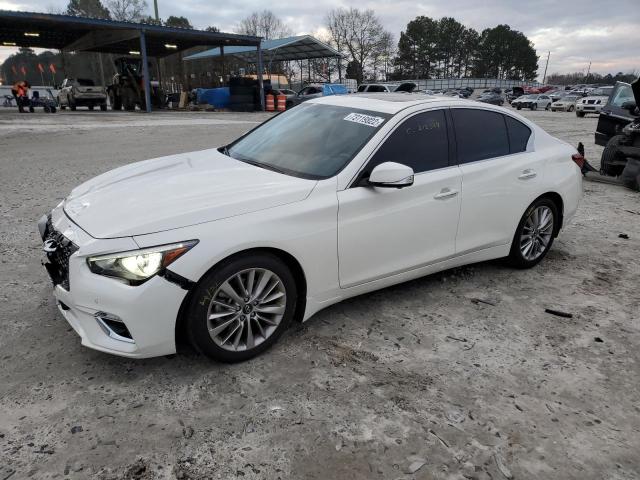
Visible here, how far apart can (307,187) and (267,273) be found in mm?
620

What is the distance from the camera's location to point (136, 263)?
254 cm

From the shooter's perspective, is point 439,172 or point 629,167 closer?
point 439,172

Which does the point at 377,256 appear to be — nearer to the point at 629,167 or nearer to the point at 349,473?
the point at 349,473

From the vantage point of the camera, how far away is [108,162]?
32.4 feet

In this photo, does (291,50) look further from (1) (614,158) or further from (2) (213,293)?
(2) (213,293)

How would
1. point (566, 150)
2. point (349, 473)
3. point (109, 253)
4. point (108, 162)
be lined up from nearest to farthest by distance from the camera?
point (349, 473) < point (109, 253) < point (566, 150) < point (108, 162)

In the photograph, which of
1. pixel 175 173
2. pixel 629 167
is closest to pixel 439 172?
pixel 175 173

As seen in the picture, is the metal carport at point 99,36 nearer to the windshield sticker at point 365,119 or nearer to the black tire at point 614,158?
the black tire at point 614,158

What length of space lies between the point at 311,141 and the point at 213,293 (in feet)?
4.97

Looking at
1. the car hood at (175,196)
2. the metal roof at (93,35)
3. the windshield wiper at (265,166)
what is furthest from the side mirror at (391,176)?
the metal roof at (93,35)

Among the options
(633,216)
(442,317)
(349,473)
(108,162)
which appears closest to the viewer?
(349,473)

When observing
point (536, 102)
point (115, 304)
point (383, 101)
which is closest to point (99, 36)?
point (383, 101)

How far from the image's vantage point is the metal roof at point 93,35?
2619cm

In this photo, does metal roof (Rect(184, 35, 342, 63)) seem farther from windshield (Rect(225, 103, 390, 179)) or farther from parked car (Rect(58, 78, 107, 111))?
windshield (Rect(225, 103, 390, 179))
